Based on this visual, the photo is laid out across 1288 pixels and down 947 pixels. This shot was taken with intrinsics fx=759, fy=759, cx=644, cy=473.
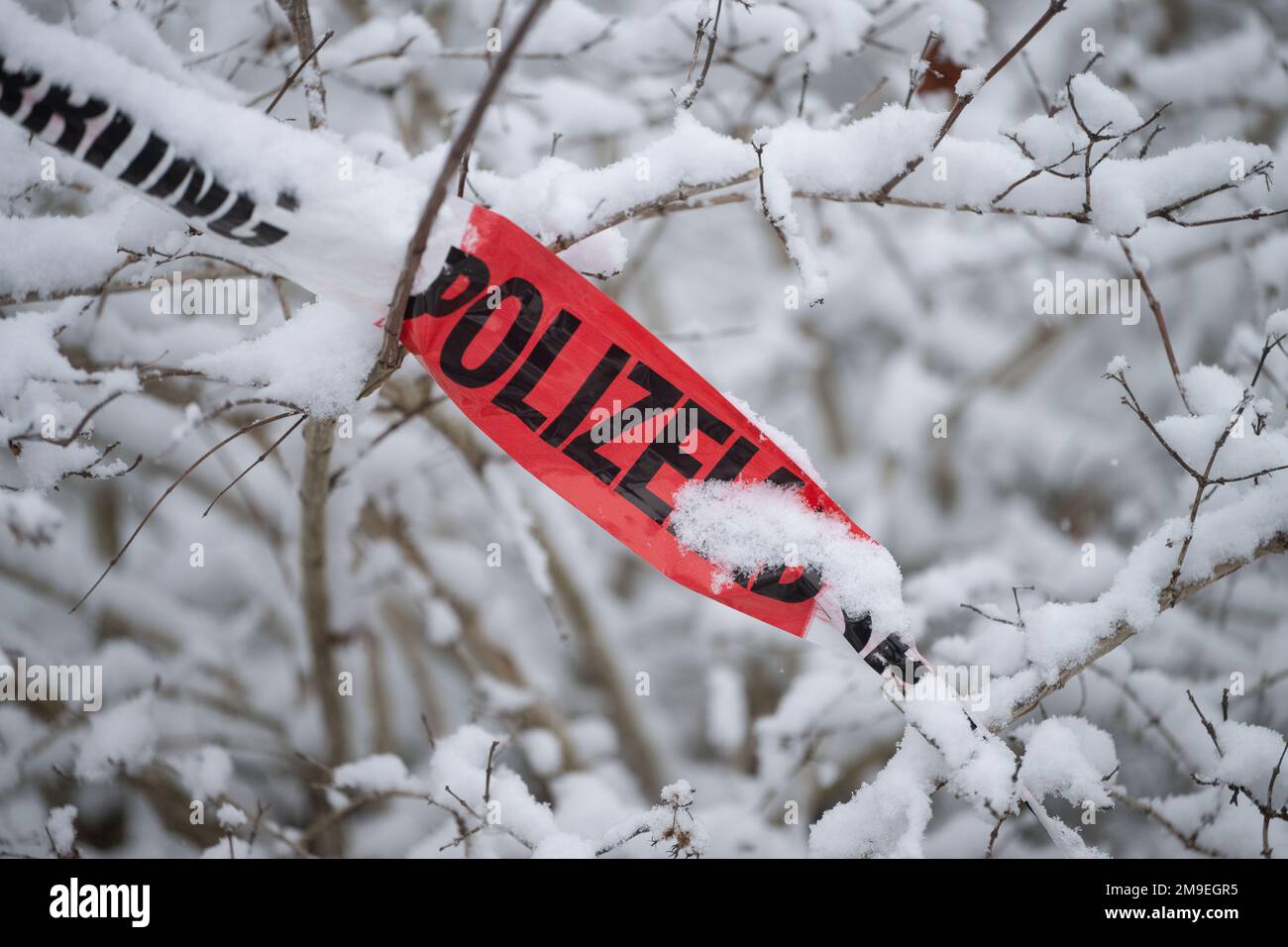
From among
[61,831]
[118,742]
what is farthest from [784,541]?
[118,742]

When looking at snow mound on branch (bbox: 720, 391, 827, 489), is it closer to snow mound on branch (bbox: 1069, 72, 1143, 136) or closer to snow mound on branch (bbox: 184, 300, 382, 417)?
snow mound on branch (bbox: 184, 300, 382, 417)

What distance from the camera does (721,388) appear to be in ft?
8.90

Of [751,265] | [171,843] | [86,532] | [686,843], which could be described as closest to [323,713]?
[171,843]

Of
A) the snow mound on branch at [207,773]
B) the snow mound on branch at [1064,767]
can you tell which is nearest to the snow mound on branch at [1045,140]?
the snow mound on branch at [1064,767]

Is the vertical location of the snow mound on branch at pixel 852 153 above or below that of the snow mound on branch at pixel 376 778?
above

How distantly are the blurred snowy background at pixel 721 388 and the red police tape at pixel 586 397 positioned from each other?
16cm

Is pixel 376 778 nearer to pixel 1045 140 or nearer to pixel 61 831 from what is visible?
pixel 61 831

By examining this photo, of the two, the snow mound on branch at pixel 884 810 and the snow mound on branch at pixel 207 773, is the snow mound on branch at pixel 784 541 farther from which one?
the snow mound on branch at pixel 207 773

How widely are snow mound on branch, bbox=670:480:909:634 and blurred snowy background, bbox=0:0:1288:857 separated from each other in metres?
0.31

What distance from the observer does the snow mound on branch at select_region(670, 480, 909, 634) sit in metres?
1.41

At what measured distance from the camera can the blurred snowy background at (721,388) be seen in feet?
5.07

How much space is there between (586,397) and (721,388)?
139 cm

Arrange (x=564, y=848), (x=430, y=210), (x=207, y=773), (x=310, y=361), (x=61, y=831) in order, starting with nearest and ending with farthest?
(x=430, y=210) → (x=310, y=361) → (x=564, y=848) → (x=61, y=831) → (x=207, y=773)

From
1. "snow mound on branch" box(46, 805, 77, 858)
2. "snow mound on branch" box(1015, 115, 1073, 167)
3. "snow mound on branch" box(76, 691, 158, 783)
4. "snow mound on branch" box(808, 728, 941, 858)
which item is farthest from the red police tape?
"snow mound on branch" box(76, 691, 158, 783)
